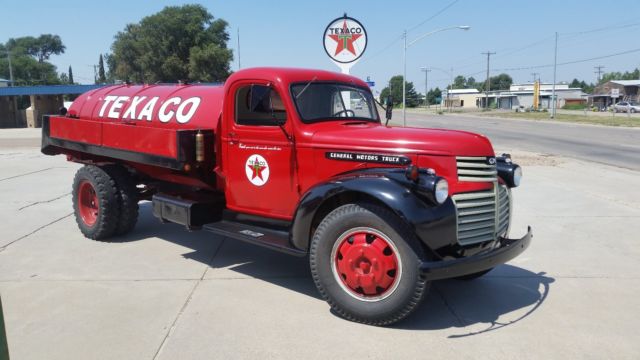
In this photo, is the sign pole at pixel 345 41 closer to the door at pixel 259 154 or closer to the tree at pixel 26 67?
the door at pixel 259 154

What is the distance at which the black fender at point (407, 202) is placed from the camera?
12.2 ft

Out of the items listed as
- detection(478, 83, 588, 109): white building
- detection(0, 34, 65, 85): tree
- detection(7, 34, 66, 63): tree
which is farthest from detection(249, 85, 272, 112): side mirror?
detection(7, 34, 66, 63): tree

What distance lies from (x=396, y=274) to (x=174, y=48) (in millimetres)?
59659

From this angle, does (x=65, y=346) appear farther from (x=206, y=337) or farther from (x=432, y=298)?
(x=432, y=298)

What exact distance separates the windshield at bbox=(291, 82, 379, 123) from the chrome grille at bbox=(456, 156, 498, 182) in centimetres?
137

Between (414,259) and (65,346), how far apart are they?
247 centimetres

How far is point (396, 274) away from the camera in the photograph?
Result: 389 centimetres

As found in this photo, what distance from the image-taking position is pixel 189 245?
6.32 metres

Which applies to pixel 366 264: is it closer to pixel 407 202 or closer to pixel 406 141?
pixel 407 202

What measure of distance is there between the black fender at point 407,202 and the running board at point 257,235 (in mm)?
617

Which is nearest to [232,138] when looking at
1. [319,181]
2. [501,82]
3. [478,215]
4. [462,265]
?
[319,181]

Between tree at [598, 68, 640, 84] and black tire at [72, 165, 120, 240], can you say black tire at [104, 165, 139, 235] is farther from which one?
tree at [598, 68, 640, 84]

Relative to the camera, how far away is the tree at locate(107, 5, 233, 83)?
5491 cm

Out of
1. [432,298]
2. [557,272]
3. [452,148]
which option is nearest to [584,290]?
[557,272]
